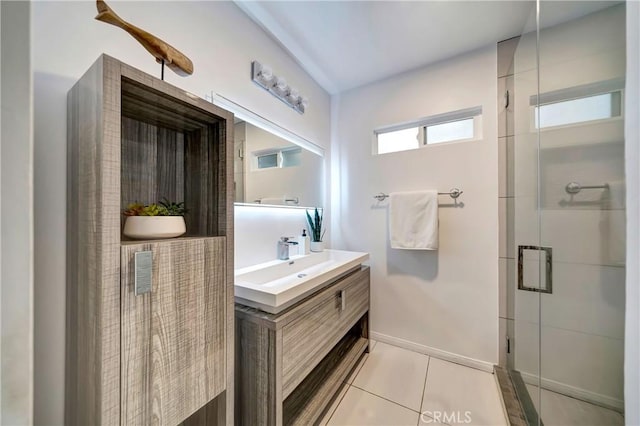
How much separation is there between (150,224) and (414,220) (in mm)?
1664

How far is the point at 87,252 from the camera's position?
61 centimetres

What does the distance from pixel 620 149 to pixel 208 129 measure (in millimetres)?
1389

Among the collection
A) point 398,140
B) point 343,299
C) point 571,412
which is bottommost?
point 571,412

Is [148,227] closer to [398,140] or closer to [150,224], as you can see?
[150,224]

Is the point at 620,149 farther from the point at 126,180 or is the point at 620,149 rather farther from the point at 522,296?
the point at 126,180

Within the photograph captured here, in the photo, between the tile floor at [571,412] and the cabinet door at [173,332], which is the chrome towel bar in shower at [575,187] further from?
the cabinet door at [173,332]

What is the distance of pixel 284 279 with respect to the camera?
146 centimetres

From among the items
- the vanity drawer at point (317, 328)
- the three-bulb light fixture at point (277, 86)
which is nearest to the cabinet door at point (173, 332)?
the vanity drawer at point (317, 328)

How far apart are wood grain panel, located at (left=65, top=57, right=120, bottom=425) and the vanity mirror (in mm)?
663

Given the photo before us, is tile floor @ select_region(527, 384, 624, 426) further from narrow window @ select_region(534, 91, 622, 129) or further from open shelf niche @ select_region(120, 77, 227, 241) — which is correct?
open shelf niche @ select_region(120, 77, 227, 241)

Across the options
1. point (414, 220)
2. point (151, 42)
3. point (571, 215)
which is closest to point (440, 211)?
point (414, 220)

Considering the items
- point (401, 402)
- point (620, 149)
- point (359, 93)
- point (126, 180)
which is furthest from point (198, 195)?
point (359, 93)

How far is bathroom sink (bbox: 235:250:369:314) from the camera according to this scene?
37.2 inches

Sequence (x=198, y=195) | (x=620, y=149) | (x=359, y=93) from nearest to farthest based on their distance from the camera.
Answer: (x=620, y=149), (x=198, y=195), (x=359, y=93)
